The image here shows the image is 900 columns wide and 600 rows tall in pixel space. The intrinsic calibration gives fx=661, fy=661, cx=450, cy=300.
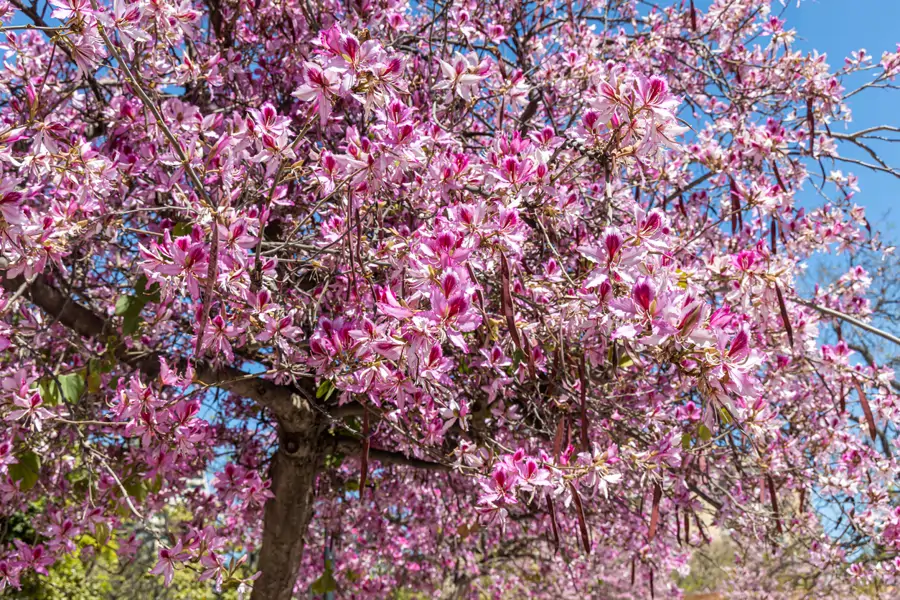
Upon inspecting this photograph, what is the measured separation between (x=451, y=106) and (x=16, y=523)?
6.33 meters

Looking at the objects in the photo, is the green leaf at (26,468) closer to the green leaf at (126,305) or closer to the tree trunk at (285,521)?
the green leaf at (126,305)

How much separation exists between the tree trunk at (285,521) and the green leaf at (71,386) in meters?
1.20

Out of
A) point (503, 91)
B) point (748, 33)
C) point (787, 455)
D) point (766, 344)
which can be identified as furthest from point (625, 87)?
point (748, 33)

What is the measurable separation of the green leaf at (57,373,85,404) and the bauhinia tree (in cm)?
2

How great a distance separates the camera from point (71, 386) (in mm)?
2590

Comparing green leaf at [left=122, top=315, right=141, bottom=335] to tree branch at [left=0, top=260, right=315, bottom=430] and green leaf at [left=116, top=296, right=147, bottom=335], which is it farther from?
tree branch at [left=0, top=260, right=315, bottom=430]

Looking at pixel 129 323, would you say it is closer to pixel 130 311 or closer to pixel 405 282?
pixel 130 311

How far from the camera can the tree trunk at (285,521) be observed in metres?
3.64

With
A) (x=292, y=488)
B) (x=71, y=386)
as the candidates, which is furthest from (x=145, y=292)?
(x=292, y=488)

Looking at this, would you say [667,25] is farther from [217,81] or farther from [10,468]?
[10,468]

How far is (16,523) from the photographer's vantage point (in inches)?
249

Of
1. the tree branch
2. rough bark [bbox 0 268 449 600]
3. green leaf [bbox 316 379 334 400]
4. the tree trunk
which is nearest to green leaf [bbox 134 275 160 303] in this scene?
the tree branch

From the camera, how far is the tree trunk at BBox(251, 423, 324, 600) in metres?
3.64

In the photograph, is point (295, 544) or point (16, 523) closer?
point (295, 544)
